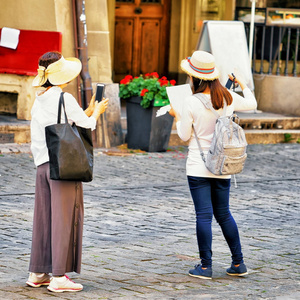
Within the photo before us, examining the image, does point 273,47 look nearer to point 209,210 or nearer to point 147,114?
point 147,114

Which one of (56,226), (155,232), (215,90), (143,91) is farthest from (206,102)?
(143,91)

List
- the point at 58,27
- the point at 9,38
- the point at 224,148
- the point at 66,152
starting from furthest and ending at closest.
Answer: the point at 9,38, the point at 58,27, the point at 224,148, the point at 66,152

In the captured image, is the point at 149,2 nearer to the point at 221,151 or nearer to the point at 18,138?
the point at 18,138

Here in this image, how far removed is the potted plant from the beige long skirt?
20.9 feet

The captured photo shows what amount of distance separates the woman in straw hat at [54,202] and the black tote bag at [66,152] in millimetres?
85

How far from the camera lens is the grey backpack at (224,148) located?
A: 17.9 ft

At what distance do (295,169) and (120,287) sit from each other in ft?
19.5

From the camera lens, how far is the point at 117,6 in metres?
16.1

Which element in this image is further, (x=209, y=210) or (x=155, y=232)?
(x=155, y=232)

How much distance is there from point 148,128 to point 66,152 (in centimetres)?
664

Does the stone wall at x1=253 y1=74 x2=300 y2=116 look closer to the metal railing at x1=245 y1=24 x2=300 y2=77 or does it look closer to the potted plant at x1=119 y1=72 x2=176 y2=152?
the metal railing at x1=245 y1=24 x2=300 y2=77

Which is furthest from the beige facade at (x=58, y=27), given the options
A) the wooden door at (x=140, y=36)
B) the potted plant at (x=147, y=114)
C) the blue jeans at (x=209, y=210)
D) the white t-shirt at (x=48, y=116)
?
the white t-shirt at (x=48, y=116)

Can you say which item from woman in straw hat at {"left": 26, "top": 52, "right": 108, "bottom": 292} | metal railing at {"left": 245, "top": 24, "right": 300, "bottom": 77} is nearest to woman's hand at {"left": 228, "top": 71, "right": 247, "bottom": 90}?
woman in straw hat at {"left": 26, "top": 52, "right": 108, "bottom": 292}

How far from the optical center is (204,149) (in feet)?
18.4
